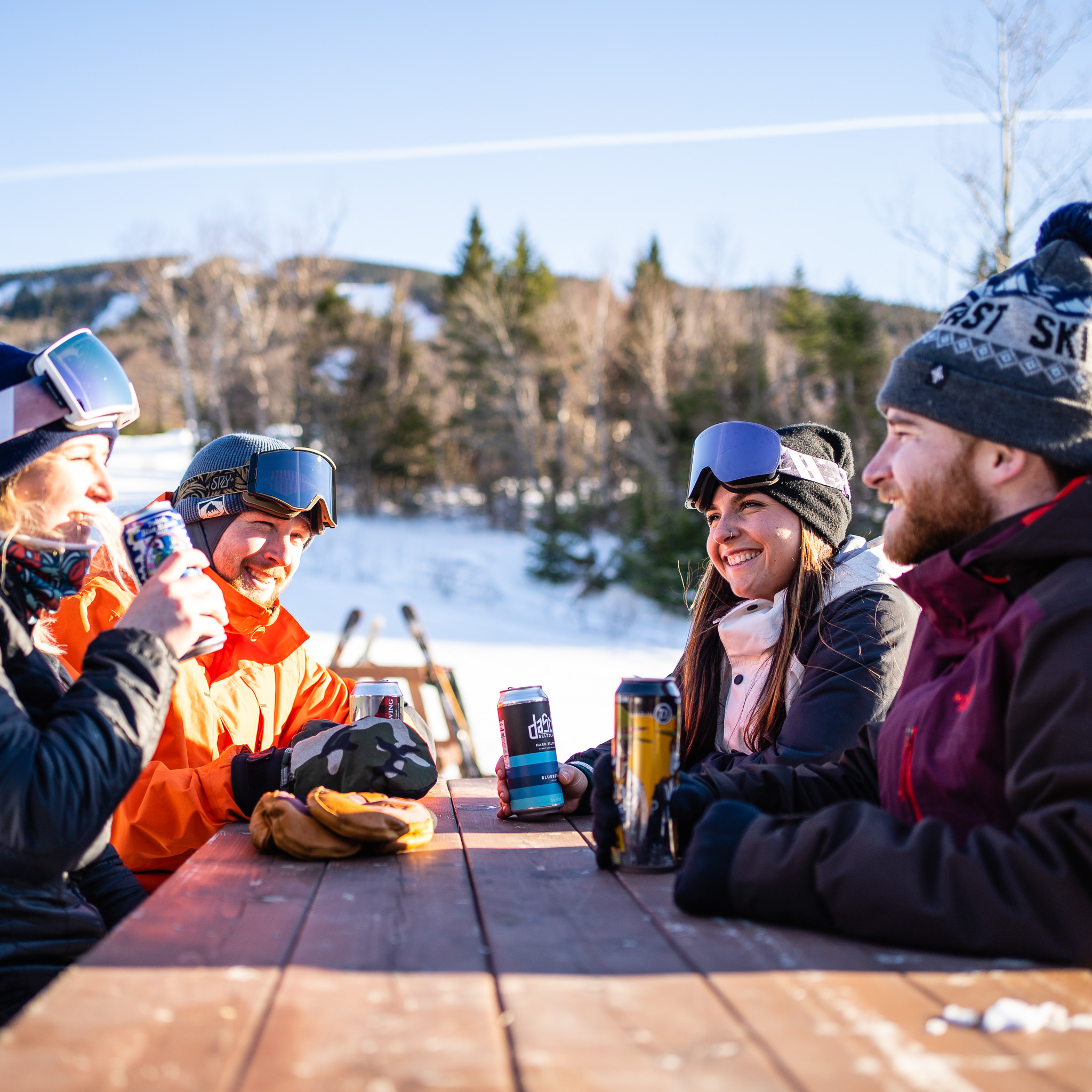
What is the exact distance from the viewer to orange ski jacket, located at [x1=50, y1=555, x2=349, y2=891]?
2.77 m

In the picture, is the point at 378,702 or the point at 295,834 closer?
the point at 295,834

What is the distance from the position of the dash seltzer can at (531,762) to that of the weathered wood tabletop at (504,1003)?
0.73m

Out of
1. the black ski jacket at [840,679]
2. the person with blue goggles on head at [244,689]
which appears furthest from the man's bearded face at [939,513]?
the person with blue goggles on head at [244,689]

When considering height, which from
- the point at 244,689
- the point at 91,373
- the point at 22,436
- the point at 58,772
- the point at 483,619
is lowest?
the point at 483,619

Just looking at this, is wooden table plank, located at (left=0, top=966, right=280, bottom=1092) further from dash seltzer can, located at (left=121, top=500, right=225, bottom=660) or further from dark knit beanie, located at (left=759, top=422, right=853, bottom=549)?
dark knit beanie, located at (left=759, top=422, right=853, bottom=549)

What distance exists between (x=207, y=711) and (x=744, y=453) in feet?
6.39

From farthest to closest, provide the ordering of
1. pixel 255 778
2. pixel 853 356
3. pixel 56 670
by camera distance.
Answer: pixel 853 356 → pixel 255 778 → pixel 56 670

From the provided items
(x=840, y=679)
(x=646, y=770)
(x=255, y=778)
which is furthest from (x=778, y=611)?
(x=255, y=778)

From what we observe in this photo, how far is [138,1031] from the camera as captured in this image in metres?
1.27

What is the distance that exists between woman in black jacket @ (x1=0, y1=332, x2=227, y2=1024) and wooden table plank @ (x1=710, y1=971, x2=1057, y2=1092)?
116cm

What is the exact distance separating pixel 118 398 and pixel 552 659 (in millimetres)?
12390

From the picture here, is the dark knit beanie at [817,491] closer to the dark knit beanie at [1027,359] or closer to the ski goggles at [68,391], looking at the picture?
the dark knit beanie at [1027,359]

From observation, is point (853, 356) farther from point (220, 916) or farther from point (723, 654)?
point (220, 916)

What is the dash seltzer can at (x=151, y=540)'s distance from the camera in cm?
213
